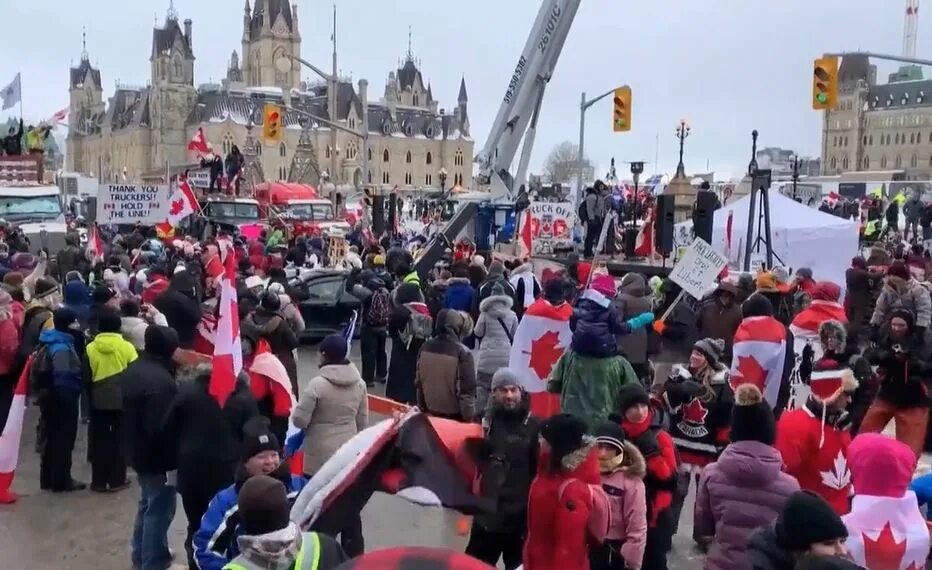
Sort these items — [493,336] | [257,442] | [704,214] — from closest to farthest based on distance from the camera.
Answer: [257,442]
[493,336]
[704,214]

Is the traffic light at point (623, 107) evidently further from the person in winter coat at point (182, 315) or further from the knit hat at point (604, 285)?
the person in winter coat at point (182, 315)

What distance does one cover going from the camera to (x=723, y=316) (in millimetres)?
10016

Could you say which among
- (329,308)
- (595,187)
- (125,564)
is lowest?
(125,564)

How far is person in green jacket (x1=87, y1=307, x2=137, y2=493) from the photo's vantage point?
7.66 meters

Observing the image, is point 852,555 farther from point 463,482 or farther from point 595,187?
point 595,187

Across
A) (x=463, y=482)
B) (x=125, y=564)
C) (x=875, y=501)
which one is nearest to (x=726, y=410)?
(x=875, y=501)

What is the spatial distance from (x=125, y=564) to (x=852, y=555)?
5033mm

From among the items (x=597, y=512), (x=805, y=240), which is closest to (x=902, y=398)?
(x=597, y=512)

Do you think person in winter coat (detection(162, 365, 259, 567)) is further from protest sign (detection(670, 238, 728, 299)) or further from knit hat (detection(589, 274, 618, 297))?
protest sign (detection(670, 238, 728, 299))

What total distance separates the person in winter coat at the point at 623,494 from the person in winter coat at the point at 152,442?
289 cm

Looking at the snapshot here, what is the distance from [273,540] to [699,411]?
3752mm

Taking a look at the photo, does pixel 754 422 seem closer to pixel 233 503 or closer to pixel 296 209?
pixel 233 503

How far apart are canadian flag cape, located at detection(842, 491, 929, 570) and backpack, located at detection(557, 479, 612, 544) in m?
1.19

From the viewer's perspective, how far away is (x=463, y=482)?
489cm
